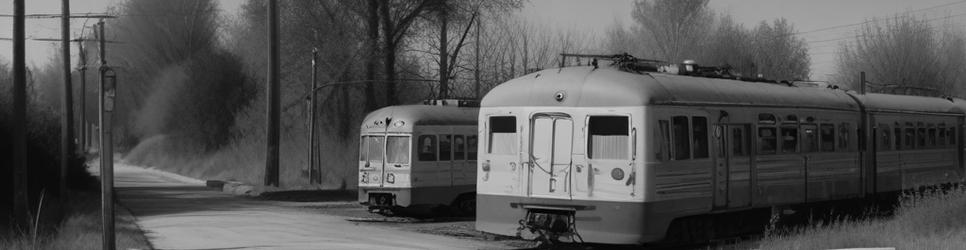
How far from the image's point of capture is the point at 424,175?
21719mm

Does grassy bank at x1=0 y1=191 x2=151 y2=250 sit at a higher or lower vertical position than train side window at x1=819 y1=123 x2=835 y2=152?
lower

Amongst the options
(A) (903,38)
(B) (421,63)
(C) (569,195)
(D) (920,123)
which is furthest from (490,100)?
(A) (903,38)

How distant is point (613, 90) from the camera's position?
45.4 feet

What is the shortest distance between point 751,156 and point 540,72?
3.41 metres

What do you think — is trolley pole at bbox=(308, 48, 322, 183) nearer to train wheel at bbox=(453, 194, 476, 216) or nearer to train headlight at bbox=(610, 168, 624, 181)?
train wheel at bbox=(453, 194, 476, 216)

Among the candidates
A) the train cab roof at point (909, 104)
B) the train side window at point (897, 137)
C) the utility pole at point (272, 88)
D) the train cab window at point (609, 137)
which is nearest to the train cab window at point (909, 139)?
the train side window at point (897, 137)

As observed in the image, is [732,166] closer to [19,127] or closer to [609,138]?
[609,138]

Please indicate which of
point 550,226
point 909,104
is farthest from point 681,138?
point 909,104

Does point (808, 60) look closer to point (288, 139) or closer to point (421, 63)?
point (421, 63)

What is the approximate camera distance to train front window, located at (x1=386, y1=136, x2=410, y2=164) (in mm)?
21703

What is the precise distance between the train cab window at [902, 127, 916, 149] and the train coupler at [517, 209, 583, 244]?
10.5m

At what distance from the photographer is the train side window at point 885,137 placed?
2047cm

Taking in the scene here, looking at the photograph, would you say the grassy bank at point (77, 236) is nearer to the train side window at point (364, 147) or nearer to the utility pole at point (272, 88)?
the train side window at point (364, 147)

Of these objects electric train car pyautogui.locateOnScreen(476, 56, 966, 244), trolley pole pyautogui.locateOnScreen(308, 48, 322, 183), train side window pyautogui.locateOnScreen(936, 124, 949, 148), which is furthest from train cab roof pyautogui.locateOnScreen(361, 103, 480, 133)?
train side window pyautogui.locateOnScreen(936, 124, 949, 148)
